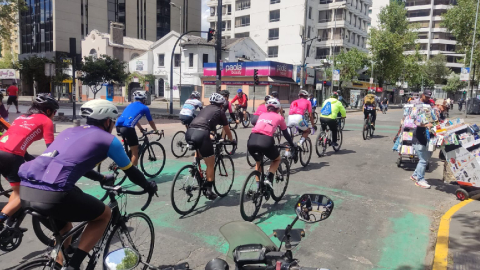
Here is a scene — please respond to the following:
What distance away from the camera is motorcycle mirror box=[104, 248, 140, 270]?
259 cm

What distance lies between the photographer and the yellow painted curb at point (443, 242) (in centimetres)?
405

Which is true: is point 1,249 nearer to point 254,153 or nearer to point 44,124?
point 44,124

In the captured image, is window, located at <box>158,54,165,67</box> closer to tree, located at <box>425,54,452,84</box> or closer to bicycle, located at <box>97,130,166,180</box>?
bicycle, located at <box>97,130,166,180</box>

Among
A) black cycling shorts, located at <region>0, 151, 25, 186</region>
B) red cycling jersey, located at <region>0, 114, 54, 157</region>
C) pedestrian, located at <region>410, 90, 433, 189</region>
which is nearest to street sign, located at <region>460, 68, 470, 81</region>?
pedestrian, located at <region>410, 90, 433, 189</region>

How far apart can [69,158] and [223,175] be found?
3.91 metres

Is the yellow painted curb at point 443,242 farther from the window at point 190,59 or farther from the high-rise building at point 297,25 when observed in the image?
the high-rise building at point 297,25

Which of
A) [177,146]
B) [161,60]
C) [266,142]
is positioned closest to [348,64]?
[161,60]

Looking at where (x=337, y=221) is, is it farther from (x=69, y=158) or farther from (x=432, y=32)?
(x=432, y=32)

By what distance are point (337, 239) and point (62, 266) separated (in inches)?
135

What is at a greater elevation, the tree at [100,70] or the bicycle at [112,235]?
the tree at [100,70]

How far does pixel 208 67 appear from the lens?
4191cm

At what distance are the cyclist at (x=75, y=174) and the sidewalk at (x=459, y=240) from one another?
12.0 ft

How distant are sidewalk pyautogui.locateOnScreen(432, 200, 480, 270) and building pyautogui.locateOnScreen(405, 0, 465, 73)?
85.9 m

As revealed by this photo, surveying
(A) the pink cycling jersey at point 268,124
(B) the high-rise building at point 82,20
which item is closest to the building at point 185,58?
(B) the high-rise building at point 82,20
